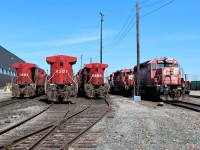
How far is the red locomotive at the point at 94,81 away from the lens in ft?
96.2

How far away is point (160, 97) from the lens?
84.1 feet

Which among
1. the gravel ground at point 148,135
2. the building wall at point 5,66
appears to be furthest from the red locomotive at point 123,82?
the gravel ground at point 148,135

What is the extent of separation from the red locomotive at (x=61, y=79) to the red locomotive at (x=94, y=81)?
4.56m

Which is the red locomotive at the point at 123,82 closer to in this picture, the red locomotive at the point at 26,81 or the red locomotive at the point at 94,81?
the red locomotive at the point at 94,81

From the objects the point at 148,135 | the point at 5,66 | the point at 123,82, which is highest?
the point at 5,66

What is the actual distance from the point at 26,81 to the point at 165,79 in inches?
503

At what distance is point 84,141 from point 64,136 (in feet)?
3.33

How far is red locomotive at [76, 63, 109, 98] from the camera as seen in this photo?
2933 cm

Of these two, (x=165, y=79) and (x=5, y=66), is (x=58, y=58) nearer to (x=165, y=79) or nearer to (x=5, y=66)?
(x=165, y=79)

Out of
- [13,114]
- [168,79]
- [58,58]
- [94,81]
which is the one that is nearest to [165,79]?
[168,79]

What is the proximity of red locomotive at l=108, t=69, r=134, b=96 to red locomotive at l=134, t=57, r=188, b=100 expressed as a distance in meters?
8.28

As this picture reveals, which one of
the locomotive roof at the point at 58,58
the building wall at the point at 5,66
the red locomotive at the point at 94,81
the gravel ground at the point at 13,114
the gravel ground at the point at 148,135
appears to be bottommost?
the gravel ground at the point at 148,135

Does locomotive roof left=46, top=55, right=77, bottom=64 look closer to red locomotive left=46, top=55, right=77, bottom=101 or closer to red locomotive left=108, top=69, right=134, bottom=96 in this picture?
red locomotive left=46, top=55, right=77, bottom=101

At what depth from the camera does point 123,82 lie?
40.9 metres
